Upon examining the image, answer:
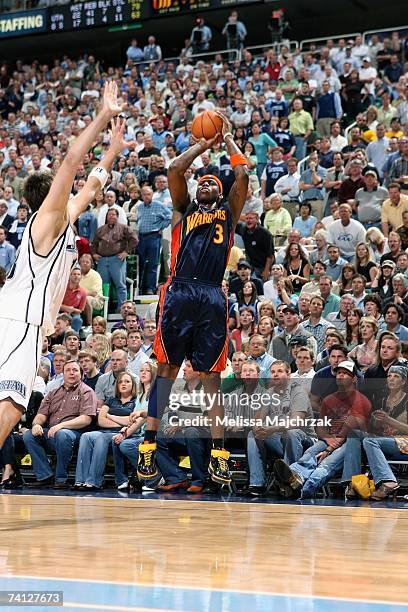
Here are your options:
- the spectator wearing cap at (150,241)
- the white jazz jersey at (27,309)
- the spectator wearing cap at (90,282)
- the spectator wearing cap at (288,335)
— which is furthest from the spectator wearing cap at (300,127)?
the white jazz jersey at (27,309)

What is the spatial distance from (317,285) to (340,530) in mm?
6639

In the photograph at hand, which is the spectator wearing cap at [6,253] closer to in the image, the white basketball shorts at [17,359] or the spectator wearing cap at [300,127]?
the spectator wearing cap at [300,127]

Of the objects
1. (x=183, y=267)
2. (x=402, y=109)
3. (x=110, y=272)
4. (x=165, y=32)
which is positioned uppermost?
(x=165, y=32)

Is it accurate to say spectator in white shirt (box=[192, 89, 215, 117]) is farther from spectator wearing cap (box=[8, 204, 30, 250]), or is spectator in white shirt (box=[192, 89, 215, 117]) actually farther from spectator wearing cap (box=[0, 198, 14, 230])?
spectator wearing cap (box=[8, 204, 30, 250])

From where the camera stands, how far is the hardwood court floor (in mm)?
4082

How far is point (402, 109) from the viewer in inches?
685

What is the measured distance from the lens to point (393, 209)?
13.6 m

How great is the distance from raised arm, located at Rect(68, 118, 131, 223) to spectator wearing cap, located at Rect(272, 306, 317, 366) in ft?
16.5

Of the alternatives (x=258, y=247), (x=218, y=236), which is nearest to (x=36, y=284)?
(x=218, y=236)

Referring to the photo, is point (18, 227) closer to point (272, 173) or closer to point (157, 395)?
point (272, 173)

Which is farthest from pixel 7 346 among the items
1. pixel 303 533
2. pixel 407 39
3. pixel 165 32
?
pixel 165 32

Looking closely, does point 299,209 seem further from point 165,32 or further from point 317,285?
point 165,32

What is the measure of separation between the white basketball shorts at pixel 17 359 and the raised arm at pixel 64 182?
50 cm

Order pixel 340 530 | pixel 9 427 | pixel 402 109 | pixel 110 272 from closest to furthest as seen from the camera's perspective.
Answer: pixel 9 427
pixel 340 530
pixel 110 272
pixel 402 109
